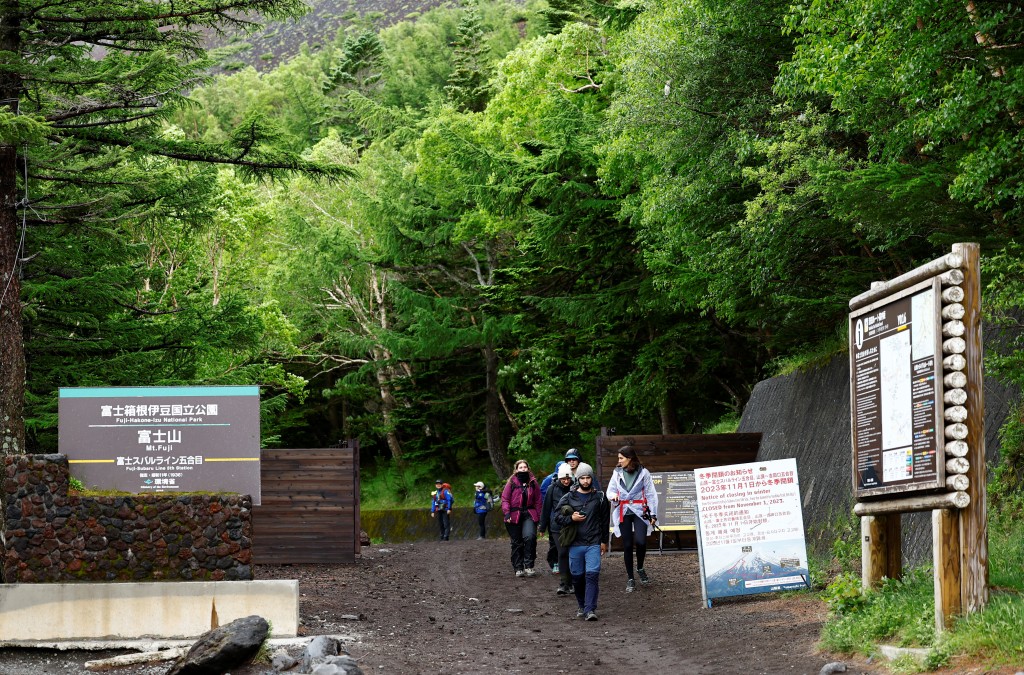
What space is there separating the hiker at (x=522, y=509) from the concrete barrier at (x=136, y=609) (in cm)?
557

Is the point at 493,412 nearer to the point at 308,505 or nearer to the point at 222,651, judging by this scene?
the point at 308,505

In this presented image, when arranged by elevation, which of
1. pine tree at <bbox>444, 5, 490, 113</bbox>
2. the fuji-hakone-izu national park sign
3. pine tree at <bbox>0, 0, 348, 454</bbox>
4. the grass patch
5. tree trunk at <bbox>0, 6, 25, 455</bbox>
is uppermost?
pine tree at <bbox>444, 5, 490, 113</bbox>

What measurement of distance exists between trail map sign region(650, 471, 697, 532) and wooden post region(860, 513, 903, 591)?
887 centimetres

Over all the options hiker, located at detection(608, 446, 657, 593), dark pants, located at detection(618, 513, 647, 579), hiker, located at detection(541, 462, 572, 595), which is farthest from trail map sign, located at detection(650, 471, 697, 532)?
hiker, located at detection(608, 446, 657, 593)

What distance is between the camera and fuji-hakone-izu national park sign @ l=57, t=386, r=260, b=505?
1152cm

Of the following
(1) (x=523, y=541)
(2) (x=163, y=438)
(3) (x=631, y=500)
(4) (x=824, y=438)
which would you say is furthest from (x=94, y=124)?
(4) (x=824, y=438)

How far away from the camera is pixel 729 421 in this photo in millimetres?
30094

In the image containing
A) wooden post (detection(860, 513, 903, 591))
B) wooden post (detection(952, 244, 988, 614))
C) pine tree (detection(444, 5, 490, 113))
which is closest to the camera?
wooden post (detection(952, 244, 988, 614))

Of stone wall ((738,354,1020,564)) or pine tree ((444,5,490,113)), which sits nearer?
stone wall ((738,354,1020,564))

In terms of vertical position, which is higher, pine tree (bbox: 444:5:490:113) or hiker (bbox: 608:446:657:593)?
pine tree (bbox: 444:5:490:113)

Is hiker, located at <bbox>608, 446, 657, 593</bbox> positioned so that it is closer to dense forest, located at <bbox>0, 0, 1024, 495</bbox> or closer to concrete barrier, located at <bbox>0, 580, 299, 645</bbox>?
dense forest, located at <bbox>0, 0, 1024, 495</bbox>

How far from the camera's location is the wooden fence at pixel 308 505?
62.7ft

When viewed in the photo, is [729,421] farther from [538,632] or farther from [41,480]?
[41,480]

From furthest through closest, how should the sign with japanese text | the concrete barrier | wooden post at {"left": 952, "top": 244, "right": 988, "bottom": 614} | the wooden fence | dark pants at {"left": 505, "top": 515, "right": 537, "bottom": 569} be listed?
1. the wooden fence
2. dark pants at {"left": 505, "top": 515, "right": 537, "bottom": 569}
3. the sign with japanese text
4. the concrete barrier
5. wooden post at {"left": 952, "top": 244, "right": 988, "bottom": 614}
